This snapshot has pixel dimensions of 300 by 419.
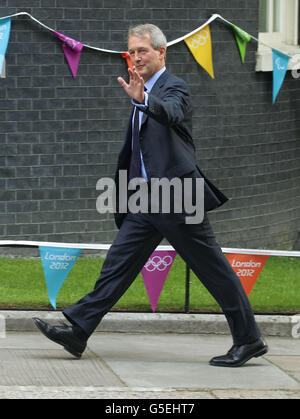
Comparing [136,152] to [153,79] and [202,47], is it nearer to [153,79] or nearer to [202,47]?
[153,79]

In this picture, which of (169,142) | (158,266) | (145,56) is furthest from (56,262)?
(145,56)

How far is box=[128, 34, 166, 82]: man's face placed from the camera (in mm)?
6625

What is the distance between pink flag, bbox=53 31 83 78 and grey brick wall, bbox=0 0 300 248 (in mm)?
78

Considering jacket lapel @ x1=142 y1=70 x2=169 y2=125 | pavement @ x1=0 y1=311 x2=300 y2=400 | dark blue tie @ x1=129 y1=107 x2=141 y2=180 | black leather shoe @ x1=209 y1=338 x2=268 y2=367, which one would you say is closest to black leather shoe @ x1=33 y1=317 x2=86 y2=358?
pavement @ x1=0 y1=311 x2=300 y2=400

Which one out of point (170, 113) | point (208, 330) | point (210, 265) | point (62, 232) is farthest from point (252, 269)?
point (62, 232)

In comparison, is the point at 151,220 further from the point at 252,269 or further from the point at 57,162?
the point at 57,162

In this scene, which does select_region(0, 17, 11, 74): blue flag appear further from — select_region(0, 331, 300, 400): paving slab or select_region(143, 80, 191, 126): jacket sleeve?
select_region(143, 80, 191, 126): jacket sleeve

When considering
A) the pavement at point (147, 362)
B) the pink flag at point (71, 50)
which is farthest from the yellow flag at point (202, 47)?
the pavement at point (147, 362)

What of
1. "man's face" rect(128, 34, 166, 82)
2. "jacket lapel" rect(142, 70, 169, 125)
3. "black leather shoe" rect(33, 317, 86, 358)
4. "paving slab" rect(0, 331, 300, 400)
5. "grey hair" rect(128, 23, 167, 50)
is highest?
"grey hair" rect(128, 23, 167, 50)

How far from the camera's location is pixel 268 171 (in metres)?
12.3

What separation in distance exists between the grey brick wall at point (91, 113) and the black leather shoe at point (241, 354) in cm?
429

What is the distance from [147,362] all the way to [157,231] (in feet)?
2.98

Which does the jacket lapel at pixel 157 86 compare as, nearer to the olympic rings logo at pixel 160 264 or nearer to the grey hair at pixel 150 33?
the grey hair at pixel 150 33

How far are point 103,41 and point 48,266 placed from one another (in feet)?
12.3
